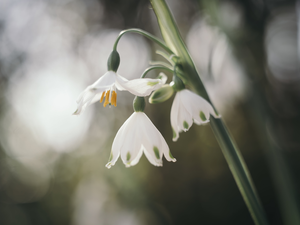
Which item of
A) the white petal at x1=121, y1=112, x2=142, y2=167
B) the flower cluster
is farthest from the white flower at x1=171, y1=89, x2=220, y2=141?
the white petal at x1=121, y1=112, x2=142, y2=167

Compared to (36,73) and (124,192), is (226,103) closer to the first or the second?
(124,192)

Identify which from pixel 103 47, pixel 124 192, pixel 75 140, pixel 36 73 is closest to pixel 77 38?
pixel 103 47

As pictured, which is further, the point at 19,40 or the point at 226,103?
the point at 19,40

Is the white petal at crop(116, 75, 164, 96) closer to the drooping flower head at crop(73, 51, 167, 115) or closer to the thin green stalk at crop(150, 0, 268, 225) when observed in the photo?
the drooping flower head at crop(73, 51, 167, 115)

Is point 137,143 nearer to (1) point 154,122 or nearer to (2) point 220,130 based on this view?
(2) point 220,130

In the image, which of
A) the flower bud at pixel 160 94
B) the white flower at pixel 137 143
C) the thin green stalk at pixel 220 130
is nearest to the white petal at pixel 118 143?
the white flower at pixel 137 143

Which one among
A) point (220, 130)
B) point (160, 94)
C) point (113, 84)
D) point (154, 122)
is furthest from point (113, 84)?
point (154, 122)
